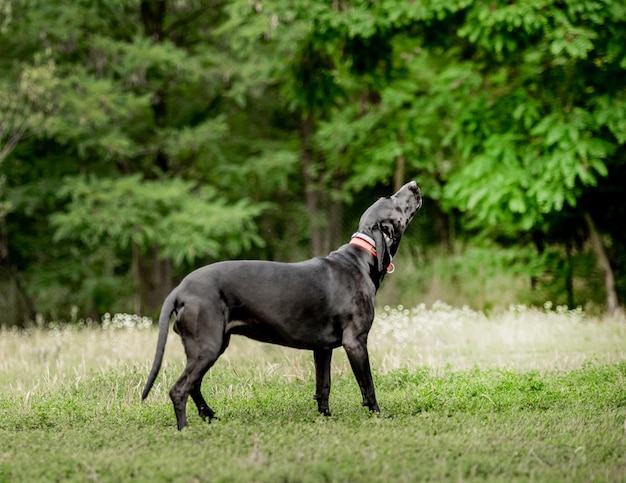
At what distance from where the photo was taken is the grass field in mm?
4191

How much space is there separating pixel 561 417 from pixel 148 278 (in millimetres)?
13629

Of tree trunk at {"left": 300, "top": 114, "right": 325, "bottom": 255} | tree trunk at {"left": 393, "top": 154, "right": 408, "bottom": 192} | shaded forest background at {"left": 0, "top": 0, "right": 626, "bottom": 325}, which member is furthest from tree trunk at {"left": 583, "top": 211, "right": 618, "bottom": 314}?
tree trunk at {"left": 300, "top": 114, "right": 325, "bottom": 255}

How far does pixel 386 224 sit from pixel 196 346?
1.84m

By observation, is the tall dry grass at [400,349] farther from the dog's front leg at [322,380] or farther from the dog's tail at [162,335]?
the dog's tail at [162,335]

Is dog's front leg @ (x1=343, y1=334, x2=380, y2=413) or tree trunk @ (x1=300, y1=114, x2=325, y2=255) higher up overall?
tree trunk @ (x1=300, y1=114, x2=325, y2=255)

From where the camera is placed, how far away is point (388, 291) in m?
15.8

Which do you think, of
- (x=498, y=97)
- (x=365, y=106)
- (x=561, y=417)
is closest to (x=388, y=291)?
(x=365, y=106)

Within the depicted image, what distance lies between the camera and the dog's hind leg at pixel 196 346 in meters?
5.12

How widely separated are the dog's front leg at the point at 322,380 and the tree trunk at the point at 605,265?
837 cm

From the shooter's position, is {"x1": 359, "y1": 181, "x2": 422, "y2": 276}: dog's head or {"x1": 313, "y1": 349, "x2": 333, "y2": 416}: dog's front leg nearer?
{"x1": 313, "y1": 349, "x2": 333, "y2": 416}: dog's front leg

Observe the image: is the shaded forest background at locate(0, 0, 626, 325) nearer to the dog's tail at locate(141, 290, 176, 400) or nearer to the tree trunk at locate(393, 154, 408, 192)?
the tree trunk at locate(393, 154, 408, 192)

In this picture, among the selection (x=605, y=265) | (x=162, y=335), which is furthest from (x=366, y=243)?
(x=605, y=265)

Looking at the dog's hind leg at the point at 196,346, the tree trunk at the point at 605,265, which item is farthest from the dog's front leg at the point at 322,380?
the tree trunk at the point at 605,265

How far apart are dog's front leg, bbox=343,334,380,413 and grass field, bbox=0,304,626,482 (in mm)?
116
